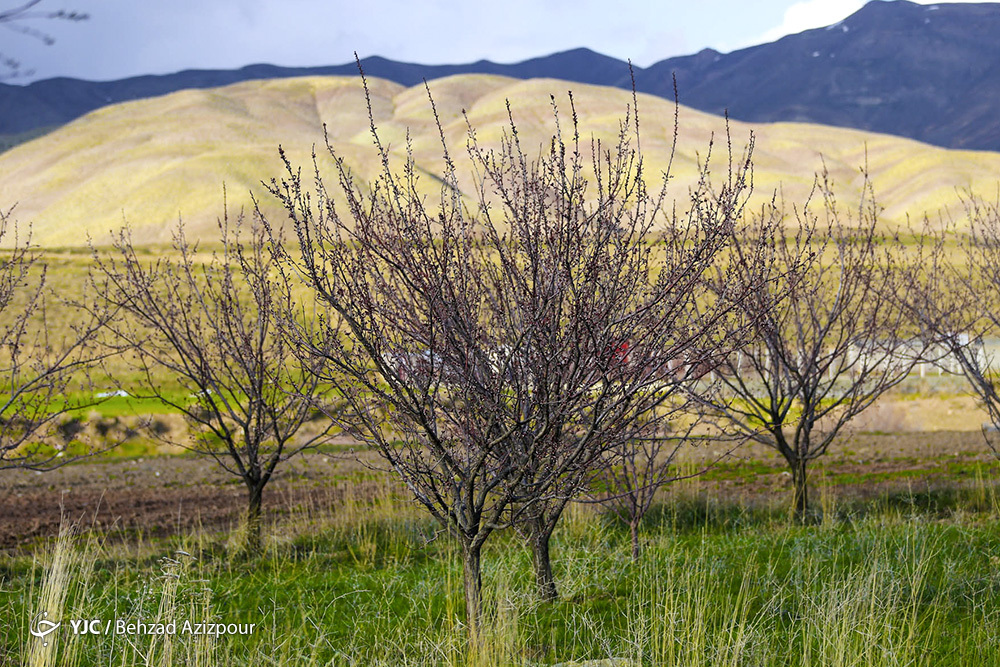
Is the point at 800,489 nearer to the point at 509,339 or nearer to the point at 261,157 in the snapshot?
the point at 509,339

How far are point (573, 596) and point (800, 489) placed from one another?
5.10 m

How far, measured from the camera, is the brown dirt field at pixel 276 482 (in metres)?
12.1

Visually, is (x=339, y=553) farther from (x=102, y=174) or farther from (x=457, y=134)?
(x=457, y=134)

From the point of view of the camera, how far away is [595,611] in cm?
602

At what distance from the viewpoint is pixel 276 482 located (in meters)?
15.7

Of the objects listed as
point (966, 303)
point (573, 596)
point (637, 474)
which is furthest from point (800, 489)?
point (966, 303)

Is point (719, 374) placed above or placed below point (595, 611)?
above

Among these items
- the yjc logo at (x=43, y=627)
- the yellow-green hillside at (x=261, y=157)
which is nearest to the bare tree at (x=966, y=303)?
the yjc logo at (x=43, y=627)

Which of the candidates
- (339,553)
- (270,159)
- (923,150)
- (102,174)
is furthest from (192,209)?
(923,150)

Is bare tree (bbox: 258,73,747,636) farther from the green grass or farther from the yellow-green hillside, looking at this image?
the yellow-green hillside

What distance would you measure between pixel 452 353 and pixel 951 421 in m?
21.0

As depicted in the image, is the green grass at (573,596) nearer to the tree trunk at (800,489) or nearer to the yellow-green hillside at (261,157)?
the tree trunk at (800,489)

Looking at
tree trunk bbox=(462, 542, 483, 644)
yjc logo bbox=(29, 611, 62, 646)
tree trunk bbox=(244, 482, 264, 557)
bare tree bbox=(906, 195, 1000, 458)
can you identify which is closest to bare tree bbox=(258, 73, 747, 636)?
tree trunk bbox=(462, 542, 483, 644)

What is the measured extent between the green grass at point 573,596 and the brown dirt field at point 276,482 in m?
→ 1.86
